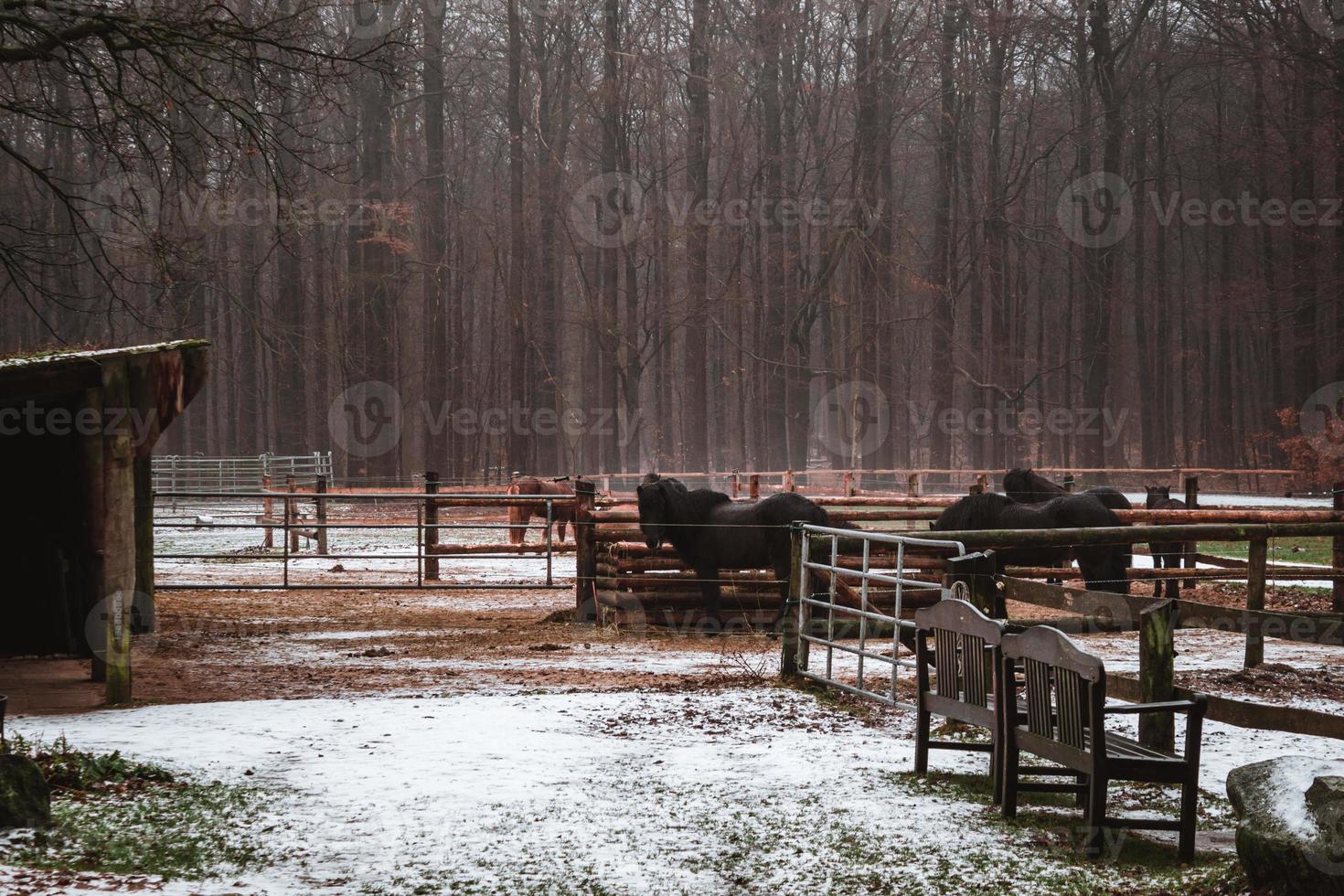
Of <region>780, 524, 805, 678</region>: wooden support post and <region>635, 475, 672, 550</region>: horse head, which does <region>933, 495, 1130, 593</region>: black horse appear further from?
<region>780, 524, 805, 678</region>: wooden support post

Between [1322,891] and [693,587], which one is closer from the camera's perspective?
[1322,891]

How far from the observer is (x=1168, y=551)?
51.9 feet

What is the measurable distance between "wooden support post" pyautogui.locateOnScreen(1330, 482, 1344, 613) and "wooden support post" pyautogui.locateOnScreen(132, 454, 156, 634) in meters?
12.5

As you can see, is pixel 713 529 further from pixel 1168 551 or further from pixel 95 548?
pixel 1168 551

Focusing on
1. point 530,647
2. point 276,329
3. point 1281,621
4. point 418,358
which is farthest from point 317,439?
point 1281,621

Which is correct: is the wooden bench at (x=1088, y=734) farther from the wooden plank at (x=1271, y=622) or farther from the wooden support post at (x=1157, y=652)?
the wooden plank at (x=1271, y=622)

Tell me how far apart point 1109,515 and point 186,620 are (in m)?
10.1

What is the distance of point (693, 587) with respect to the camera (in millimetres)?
13492

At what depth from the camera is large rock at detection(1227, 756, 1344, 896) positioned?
3814mm

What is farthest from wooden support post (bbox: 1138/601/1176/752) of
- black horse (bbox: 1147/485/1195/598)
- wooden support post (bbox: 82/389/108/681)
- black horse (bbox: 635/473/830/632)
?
black horse (bbox: 1147/485/1195/598)

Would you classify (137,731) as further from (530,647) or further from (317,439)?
(317,439)

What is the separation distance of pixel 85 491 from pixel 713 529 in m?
6.32

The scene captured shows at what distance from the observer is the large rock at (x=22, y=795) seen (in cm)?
513

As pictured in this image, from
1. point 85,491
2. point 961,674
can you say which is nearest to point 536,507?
point 85,491
